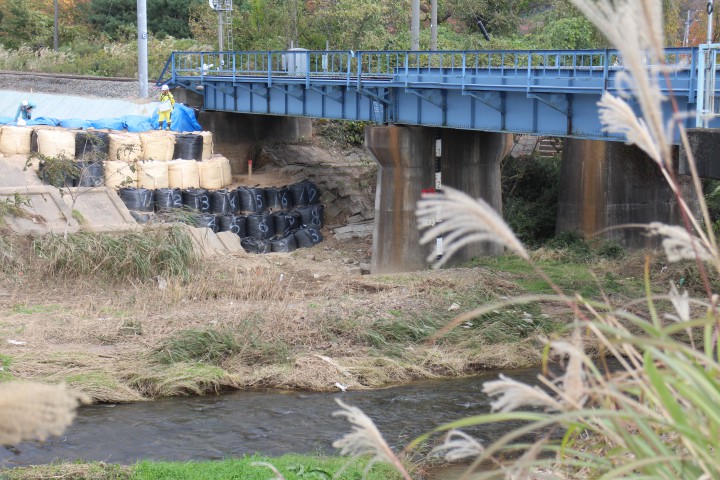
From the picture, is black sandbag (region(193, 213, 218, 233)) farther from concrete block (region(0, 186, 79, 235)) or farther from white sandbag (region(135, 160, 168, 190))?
concrete block (region(0, 186, 79, 235))

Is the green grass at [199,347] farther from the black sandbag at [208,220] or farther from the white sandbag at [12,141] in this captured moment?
the white sandbag at [12,141]

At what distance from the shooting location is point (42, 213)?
74.9ft

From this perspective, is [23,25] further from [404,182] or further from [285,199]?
[404,182]

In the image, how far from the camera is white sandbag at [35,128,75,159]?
2780 cm

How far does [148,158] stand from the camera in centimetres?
2978

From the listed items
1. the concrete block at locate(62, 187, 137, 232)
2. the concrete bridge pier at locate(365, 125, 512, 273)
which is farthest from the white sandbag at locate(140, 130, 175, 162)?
the concrete bridge pier at locate(365, 125, 512, 273)

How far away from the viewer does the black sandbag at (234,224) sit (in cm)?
2916

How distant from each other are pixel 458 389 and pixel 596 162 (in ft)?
43.6

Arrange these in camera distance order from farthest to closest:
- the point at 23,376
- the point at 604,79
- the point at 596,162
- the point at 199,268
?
the point at 596,162 < the point at 199,268 < the point at 604,79 < the point at 23,376

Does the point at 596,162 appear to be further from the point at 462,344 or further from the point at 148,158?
the point at 148,158

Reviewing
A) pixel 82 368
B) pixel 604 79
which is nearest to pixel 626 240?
pixel 604 79

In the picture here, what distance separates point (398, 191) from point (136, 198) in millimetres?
7899

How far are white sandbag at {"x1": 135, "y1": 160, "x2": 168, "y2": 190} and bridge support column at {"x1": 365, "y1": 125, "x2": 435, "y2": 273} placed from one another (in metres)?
7.21

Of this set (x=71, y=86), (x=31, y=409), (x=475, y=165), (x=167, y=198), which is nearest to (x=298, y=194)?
(x=167, y=198)
